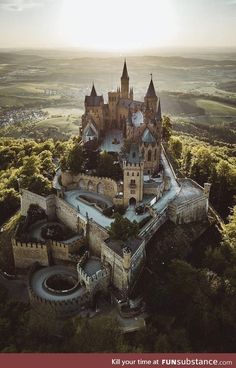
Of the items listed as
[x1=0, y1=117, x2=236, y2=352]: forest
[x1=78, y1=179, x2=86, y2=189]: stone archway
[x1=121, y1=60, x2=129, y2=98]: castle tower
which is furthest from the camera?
[x1=121, y1=60, x2=129, y2=98]: castle tower

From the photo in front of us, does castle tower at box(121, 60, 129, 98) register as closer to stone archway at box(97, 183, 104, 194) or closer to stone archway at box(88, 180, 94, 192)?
stone archway at box(88, 180, 94, 192)

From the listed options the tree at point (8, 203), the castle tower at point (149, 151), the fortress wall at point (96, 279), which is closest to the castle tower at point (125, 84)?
the castle tower at point (149, 151)

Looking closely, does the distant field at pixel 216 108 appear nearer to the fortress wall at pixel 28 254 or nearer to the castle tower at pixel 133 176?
the castle tower at pixel 133 176

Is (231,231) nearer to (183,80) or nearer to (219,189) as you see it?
(219,189)

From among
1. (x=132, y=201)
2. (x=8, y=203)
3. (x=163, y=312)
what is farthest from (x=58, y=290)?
(x=8, y=203)

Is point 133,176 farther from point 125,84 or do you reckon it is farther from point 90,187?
point 125,84

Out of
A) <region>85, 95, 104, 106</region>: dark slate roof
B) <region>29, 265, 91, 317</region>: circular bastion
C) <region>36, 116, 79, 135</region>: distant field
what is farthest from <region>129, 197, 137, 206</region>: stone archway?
<region>36, 116, 79, 135</region>: distant field
